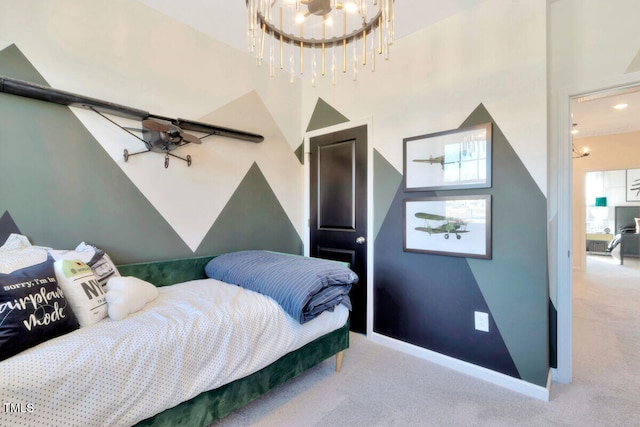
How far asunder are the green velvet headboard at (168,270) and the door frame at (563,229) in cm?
269

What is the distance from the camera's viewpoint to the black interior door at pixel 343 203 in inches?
112

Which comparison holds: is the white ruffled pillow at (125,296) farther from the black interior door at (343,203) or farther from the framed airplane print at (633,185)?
the framed airplane print at (633,185)

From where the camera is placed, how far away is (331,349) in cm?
210

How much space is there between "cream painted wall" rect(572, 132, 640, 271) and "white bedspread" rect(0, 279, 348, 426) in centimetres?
600

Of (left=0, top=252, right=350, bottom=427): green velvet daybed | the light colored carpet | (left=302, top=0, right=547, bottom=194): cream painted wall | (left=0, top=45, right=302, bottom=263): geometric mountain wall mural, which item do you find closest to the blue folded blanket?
(left=0, top=252, right=350, bottom=427): green velvet daybed

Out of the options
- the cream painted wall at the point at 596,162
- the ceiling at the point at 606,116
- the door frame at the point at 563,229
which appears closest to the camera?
the door frame at the point at 563,229

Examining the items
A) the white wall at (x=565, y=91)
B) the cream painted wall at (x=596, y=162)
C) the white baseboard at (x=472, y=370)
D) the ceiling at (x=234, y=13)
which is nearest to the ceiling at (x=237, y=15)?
the ceiling at (x=234, y=13)

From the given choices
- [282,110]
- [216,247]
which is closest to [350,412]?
[216,247]

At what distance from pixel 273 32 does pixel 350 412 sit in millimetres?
2176

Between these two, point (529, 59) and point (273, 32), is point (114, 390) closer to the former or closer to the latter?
point (273, 32)

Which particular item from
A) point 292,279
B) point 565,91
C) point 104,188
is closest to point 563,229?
point 565,91

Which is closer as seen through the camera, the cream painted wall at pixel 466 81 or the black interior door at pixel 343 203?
the cream painted wall at pixel 466 81

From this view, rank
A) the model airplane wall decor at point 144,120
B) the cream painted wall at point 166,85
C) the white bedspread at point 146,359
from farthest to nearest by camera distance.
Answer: the cream painted wall at point 166,85, the model airplane wall decor at point 144,120, the white bedspread at point 146,359

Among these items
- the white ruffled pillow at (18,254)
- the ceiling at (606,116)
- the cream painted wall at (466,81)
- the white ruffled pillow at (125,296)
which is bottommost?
the white ruffled pillow at (125,296)
